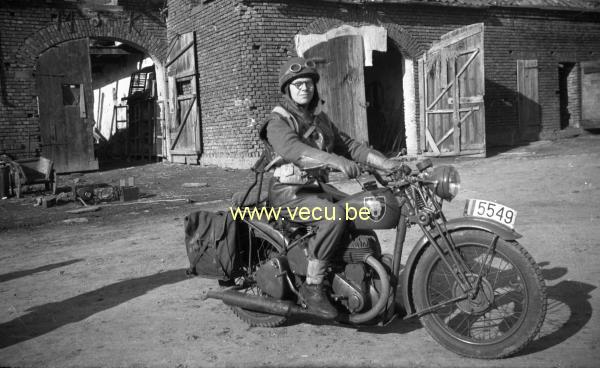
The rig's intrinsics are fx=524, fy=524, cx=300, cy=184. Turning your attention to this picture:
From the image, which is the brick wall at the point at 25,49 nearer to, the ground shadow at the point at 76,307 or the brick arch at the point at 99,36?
the brick arch at the point at 99,36

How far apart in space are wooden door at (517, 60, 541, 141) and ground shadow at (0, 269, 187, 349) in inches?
555

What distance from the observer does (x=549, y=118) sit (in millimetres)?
16938

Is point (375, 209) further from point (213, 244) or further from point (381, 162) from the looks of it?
point (213, 244)

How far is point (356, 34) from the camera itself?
13.0 metres

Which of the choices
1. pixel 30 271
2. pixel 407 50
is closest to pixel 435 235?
pixel 30 271

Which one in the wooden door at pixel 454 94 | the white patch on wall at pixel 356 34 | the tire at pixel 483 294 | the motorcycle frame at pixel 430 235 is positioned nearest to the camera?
the tire at pixel 483 294

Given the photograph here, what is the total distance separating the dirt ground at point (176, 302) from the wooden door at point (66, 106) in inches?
235

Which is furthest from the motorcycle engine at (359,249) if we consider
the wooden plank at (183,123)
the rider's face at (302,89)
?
the wooden plank at (183,123)

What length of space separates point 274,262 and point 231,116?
9816 mm

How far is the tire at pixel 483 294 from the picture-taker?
2727 millimetres

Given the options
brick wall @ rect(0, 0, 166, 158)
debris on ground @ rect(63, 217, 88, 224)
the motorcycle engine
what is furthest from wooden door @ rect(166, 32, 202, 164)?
the motorcycle engine

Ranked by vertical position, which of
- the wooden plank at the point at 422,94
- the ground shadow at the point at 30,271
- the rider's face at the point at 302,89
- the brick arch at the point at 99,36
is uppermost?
the brick arch at the point at 99,36

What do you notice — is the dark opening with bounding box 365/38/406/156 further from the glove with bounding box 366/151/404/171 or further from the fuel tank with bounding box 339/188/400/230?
the fuel tank with bounding box 339/188/400/230

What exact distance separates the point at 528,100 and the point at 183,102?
10.6 m
